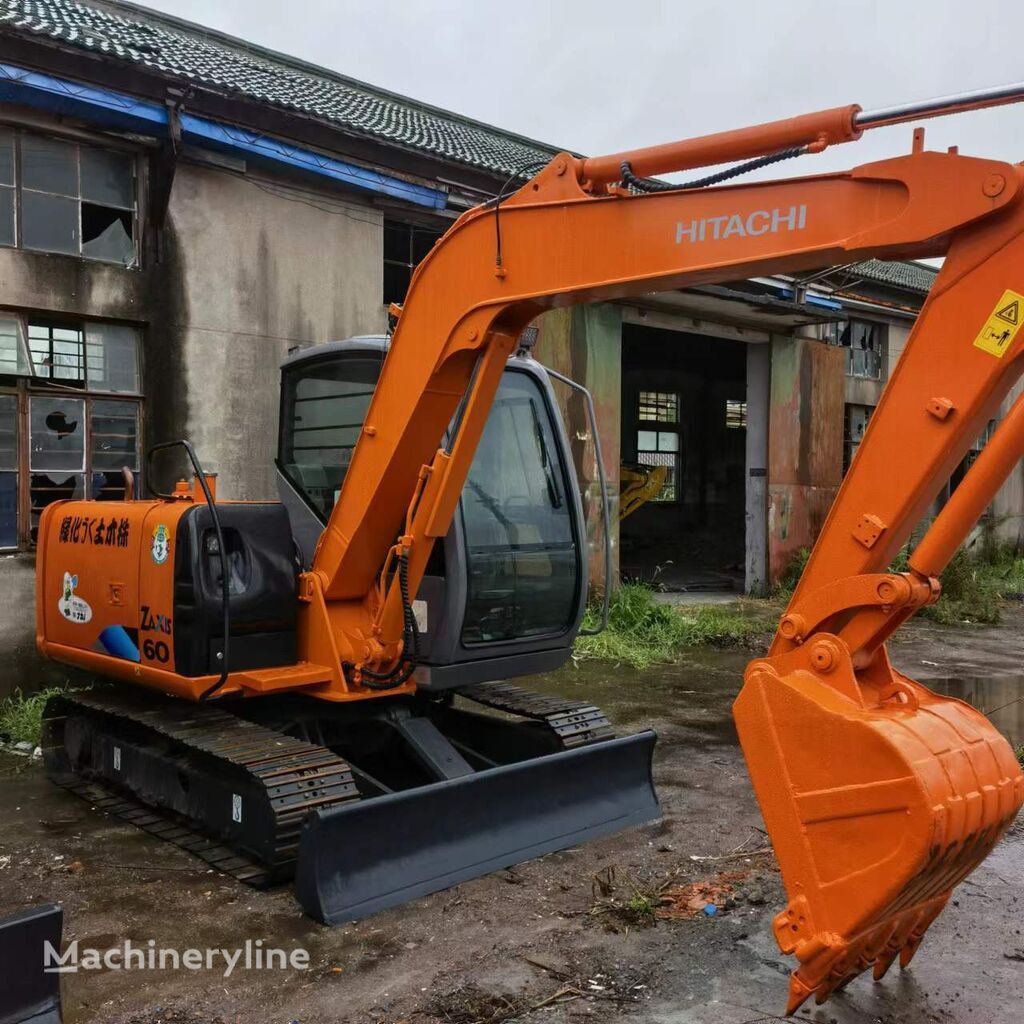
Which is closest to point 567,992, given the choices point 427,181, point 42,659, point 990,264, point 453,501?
point 453,501

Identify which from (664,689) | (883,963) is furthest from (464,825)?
(664,689)

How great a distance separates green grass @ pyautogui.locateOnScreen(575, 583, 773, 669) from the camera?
33.6 feet

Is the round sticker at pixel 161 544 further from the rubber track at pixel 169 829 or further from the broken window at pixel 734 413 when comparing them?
the broken window at pixel 734 413

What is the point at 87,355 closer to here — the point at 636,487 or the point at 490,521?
the point at 490,521

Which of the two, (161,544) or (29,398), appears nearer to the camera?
(161,544)

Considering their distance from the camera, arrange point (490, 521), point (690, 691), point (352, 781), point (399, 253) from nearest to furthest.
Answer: point (352, 781) → point (490, 521) → point (690, 691) → point (399, 253)

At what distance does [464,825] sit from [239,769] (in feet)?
3.27

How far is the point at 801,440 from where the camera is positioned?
1503 cm

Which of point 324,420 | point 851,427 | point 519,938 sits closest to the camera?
point 519,938

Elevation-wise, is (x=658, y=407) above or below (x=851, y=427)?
above

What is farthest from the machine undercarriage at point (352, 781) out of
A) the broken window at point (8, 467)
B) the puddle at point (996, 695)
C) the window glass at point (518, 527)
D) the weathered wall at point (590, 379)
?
the weathered wall at point (590, 379)

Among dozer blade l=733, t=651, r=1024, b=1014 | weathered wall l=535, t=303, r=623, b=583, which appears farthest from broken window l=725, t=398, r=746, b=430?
Result: dozer blade l=733, t=651, r=1024, b=1014

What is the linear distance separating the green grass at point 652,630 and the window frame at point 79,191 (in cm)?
539

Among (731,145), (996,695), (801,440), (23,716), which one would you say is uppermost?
(731,145)
